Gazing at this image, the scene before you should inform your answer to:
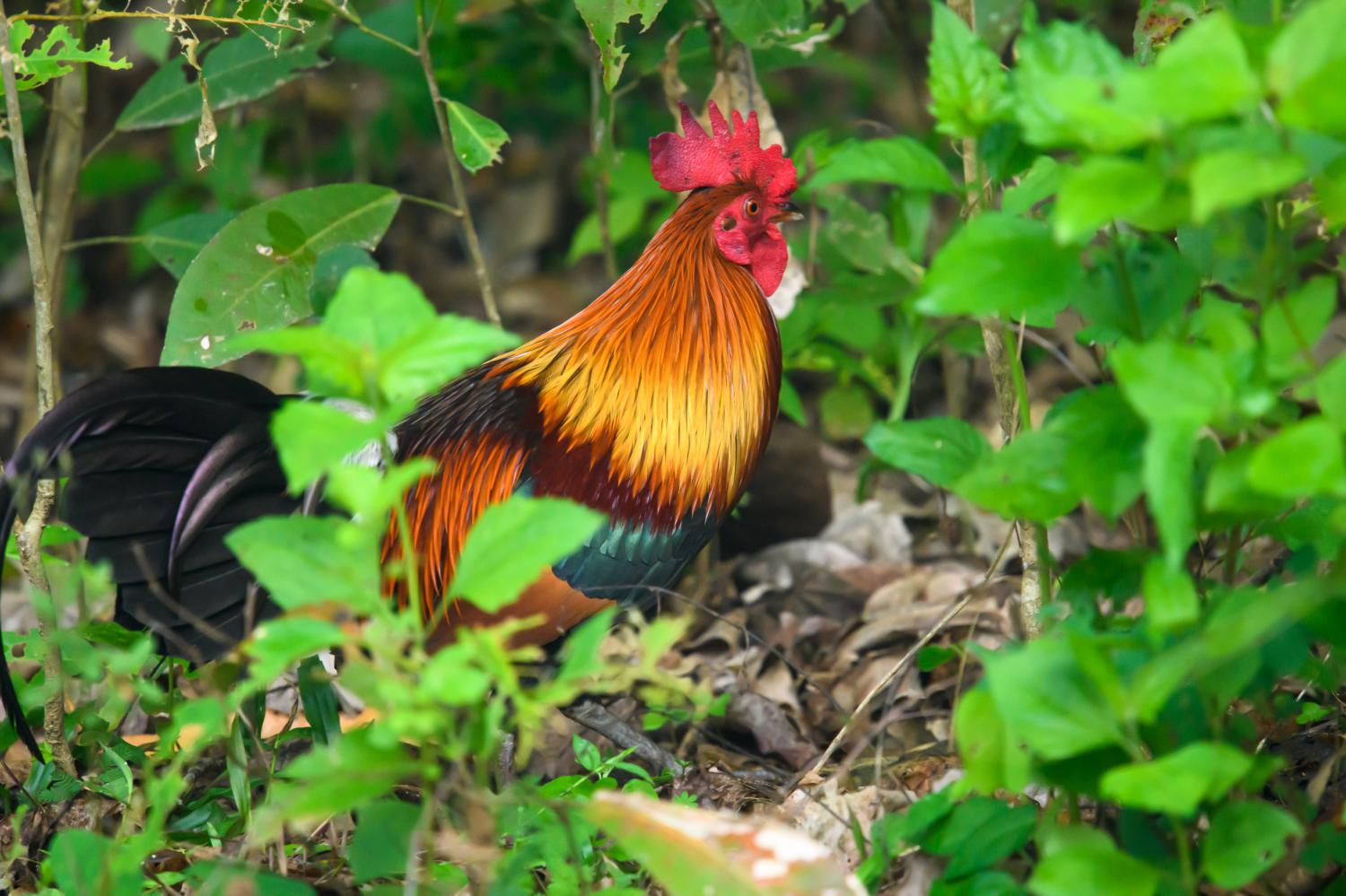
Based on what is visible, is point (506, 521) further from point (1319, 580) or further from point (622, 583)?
point (622, 583)

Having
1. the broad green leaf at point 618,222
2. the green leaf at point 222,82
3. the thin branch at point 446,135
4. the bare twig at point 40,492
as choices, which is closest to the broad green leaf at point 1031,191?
the thin branch at point 446,135

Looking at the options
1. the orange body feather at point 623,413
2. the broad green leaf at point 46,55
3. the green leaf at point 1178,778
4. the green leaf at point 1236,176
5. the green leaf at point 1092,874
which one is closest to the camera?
the green leaf at point 1236,176

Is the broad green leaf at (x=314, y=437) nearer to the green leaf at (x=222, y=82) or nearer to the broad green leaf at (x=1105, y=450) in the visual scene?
the broad green leaf at (x=1105, y=450)

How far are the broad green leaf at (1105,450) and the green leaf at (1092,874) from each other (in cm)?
36

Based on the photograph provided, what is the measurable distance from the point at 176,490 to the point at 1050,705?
1.68 meters

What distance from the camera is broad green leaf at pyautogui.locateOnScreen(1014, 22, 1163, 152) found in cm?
115

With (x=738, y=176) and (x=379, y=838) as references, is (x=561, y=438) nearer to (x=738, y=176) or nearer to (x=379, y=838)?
(x=738, y=176)

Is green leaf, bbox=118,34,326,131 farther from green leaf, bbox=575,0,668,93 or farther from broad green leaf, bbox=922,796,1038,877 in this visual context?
broad green leaf, bbox=922,796,1038,877

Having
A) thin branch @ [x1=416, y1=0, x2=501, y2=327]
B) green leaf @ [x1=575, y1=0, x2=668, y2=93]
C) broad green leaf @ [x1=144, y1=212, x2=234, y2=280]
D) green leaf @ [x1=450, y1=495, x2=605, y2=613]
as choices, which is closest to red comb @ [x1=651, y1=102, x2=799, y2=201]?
green leaf @ [x1=575, y1=0, x2=668, y2=93]

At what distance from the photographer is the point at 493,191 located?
6180 mm

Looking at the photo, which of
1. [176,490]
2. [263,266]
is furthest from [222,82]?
[176,490]

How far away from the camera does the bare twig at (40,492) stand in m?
2.09

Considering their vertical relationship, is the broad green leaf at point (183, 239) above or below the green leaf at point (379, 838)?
above

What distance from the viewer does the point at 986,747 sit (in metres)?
1.36
